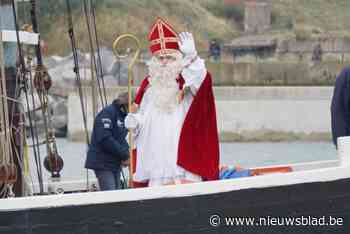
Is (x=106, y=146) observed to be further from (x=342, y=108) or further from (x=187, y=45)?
(x=342, y=108)

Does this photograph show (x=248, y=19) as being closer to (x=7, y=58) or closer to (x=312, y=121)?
(x=312, y=121)

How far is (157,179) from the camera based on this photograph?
27.4 feet

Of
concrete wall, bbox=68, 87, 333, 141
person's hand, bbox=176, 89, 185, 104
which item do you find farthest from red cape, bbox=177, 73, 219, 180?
concrete wall, bbox=68, 87, 333, 141

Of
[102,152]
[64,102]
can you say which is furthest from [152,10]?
Result: [102,152]

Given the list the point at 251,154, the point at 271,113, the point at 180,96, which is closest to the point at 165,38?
the point at 180,96

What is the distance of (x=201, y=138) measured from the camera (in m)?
8.22

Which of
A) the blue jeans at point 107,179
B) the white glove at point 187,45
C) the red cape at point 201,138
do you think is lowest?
the blue jeans at point 107,179

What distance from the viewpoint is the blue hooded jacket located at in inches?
384

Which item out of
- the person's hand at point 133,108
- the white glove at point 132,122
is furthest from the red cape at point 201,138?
the person's hand at point 133,108

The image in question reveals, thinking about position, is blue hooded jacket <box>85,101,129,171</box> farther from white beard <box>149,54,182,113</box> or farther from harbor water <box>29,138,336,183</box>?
harbor water <box>29,138,336,183</box>

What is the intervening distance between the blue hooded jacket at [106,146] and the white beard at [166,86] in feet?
4.53

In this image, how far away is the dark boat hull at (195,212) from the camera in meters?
7.58

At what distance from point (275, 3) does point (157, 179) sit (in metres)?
48.1

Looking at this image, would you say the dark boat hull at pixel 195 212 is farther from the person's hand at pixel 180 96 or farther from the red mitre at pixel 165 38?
the red mitre at pixel 165 38
